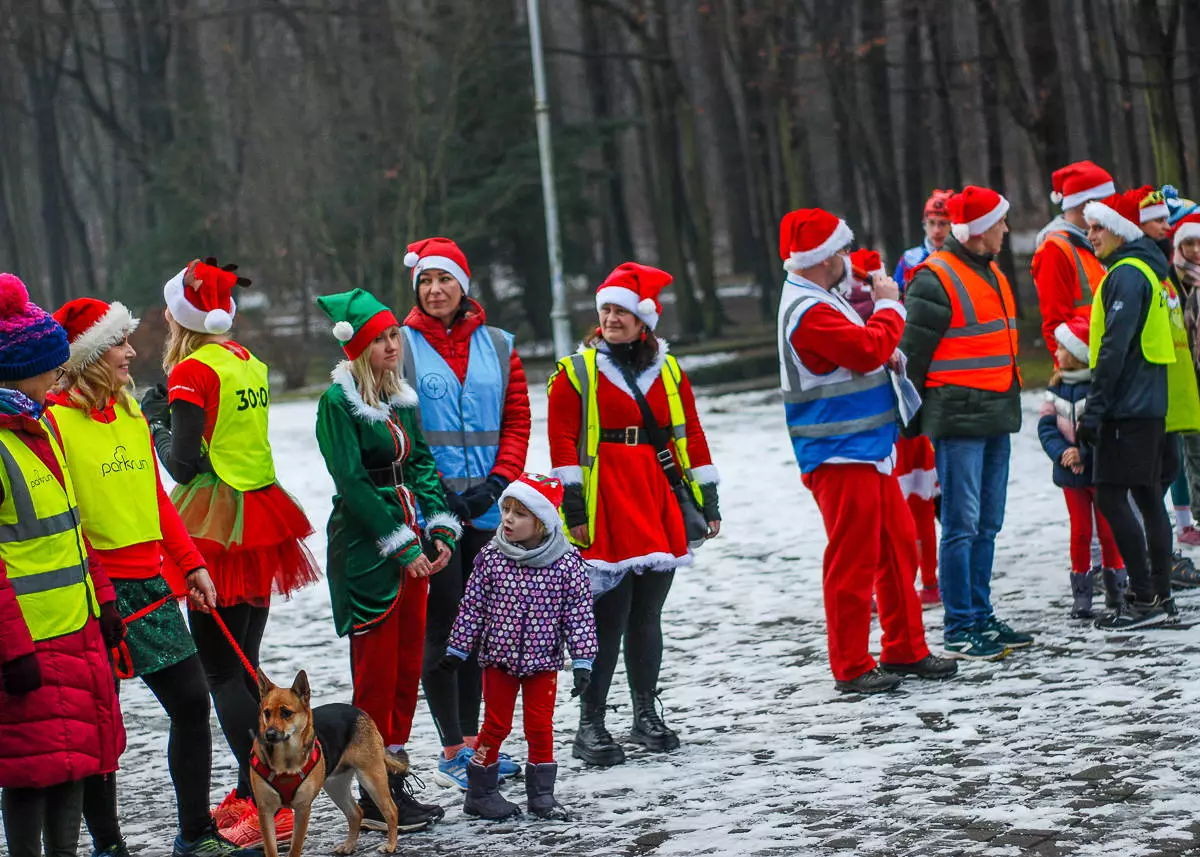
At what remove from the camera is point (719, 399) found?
2192cm

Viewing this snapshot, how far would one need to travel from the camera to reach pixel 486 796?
19.3 feet

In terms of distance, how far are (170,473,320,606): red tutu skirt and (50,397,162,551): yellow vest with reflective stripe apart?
0.50 m

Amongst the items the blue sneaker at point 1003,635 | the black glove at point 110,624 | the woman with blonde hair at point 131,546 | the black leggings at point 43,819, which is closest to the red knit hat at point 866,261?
the blue sneaker at point 1003,635

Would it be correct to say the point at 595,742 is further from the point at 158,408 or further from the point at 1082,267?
the point at 1082,267

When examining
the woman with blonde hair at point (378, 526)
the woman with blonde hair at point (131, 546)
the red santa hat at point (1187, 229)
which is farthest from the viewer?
the red santa hat at point (1187, 229)

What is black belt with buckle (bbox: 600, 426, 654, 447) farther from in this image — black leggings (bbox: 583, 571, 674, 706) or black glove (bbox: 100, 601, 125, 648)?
black glove (bbox: 100, 601, 125, 648)

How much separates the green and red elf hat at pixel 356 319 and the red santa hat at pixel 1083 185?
423cm

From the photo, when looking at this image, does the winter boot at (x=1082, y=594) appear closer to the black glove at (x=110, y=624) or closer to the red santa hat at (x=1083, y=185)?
the red santa hat at (x=1083, y=185)

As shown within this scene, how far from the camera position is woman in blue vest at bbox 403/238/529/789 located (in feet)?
20.9

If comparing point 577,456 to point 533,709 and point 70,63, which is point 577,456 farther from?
point 70,63

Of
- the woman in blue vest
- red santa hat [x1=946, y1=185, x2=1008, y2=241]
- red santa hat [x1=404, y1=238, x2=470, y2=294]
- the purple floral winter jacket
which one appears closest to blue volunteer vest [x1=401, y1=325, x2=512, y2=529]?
the woman in blue vest

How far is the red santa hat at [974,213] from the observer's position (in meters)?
7.68

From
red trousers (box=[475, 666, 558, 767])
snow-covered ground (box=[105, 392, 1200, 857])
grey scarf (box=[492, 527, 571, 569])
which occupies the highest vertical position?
grey scarf (box=[492, 527, 571, 569])

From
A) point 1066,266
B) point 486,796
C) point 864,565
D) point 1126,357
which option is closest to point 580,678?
point 486,796
